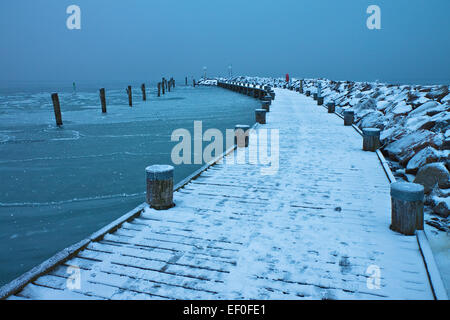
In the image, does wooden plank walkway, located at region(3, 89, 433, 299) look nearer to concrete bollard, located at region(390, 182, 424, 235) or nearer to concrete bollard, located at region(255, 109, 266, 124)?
concrete bollard, located at region(390, 182, 424, 235)

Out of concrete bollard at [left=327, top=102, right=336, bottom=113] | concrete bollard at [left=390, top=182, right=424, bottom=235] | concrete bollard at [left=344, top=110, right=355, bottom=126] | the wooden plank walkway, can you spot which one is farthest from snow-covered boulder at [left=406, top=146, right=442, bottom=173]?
concrete bollard at [left=327, top=102, right=336, bottom=113]

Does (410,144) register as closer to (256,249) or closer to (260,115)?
(260,115)

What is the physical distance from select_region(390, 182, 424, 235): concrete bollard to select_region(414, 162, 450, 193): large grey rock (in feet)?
9.03

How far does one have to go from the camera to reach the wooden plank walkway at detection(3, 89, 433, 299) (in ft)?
9.68

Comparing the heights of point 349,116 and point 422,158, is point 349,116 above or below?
above

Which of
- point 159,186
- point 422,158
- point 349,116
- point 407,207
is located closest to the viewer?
point 407,207

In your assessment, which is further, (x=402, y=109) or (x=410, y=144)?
(x=402, y=109)

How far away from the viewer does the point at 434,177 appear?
6250mm

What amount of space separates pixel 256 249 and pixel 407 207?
1.86 m

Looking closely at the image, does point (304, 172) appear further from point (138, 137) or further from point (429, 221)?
point (138, 137)

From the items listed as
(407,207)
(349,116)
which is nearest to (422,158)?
(407,207)

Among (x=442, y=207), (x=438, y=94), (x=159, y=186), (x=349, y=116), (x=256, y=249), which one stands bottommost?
(x=442, y=207)
